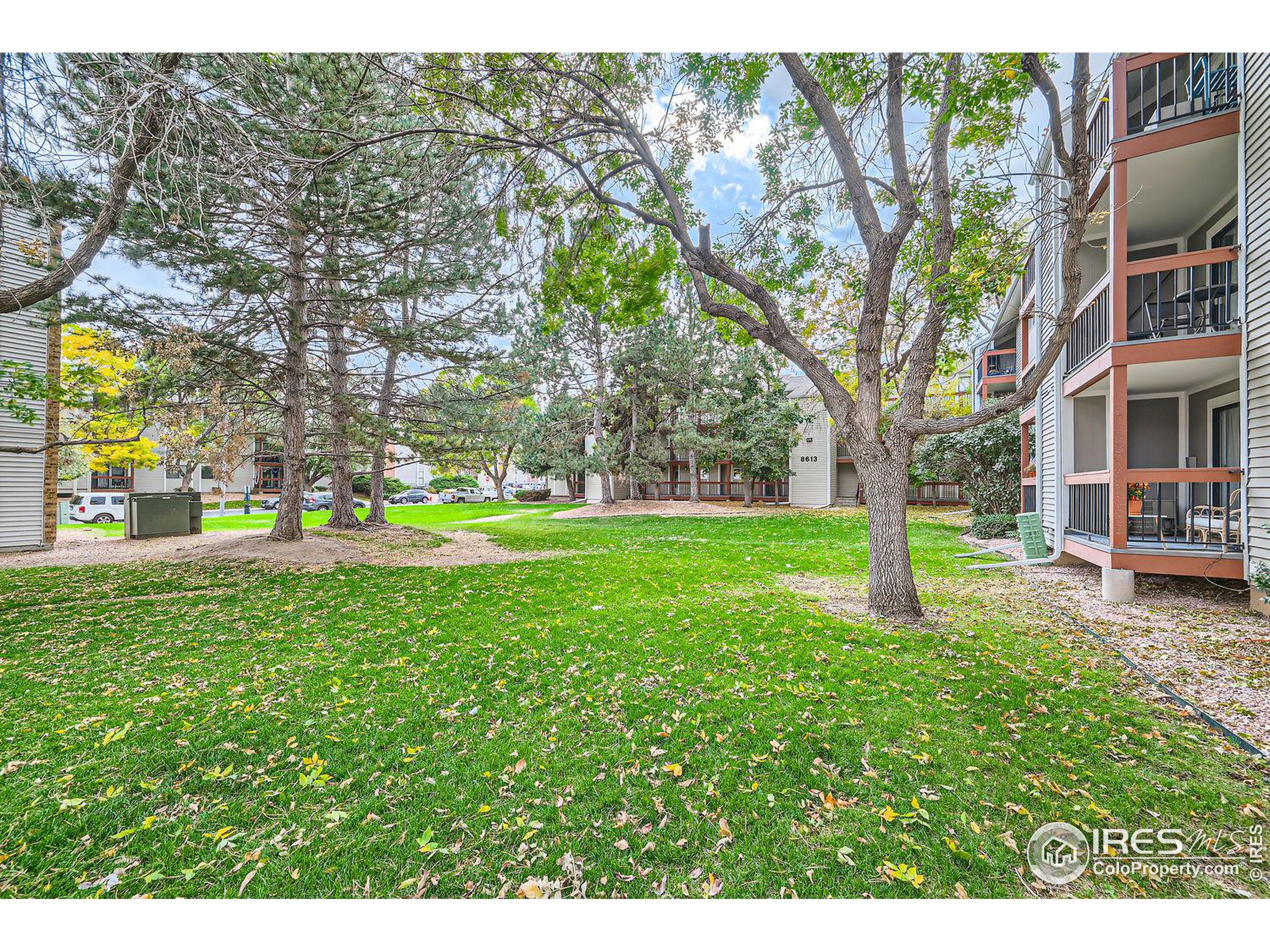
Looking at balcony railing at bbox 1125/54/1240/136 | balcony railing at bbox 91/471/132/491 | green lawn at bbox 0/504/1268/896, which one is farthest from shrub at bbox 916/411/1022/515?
balcony railing at bbox 91/471/132/491

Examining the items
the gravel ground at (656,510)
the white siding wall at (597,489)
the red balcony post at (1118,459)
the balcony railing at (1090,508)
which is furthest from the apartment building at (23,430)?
the white siding wall at (597,489)

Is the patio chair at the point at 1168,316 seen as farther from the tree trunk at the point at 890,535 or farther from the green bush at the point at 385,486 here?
the green bush at the point at 385,486

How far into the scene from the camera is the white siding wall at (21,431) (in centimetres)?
891

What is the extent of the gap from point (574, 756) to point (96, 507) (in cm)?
2761

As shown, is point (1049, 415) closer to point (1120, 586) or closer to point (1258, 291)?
point (1258, 291)

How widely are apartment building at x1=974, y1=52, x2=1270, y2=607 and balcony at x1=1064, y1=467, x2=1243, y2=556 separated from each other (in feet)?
0.10

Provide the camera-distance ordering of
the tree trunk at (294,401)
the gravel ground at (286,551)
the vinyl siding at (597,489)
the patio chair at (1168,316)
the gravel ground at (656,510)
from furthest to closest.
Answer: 1. the vinyl siding at (597,489)
2. the gravel ground at (656,510)
3. the tree trunk at (294,401)
4. the gravel ground at (286,551)
5. the patio chair at (1168,316)

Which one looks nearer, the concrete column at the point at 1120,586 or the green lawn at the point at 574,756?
the green lawn at the point at 574,756

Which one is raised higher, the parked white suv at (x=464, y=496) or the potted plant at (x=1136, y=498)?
the potted plant at (x=1136, y=498)

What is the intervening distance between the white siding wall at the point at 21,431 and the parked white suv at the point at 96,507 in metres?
12.3

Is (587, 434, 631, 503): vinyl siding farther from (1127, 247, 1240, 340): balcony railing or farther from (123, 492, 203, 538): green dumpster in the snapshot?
(1127, 247, 1240, 340): balcony railing

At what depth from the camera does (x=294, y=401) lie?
10.3 meters
